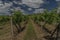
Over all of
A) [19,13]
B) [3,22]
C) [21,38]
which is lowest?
[3,22]

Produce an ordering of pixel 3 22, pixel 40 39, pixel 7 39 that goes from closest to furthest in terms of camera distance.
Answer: pixel 40 39
pixel 7 39
pixel 3 22

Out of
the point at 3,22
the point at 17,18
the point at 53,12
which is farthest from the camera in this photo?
the point at 3,22

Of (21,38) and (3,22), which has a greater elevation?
(21,38)

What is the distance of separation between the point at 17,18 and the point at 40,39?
3.51m

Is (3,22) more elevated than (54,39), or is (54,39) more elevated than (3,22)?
(54,39)

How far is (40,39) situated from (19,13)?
335cm

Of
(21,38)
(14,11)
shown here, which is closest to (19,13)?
(14,11)

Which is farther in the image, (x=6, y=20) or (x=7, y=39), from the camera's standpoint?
(x=6, y=20)

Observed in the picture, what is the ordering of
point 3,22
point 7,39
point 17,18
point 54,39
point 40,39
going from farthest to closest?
point 3,22, point 17,18, point 7,39, point 40,39, point 54,39

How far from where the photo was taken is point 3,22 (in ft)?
46.9

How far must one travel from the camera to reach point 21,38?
7.89 metres

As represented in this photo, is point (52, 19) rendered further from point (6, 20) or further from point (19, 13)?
point (6, 20)

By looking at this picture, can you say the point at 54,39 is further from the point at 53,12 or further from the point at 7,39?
the point at 53,12

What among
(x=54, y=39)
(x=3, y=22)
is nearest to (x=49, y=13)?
(x=54, y=39)
